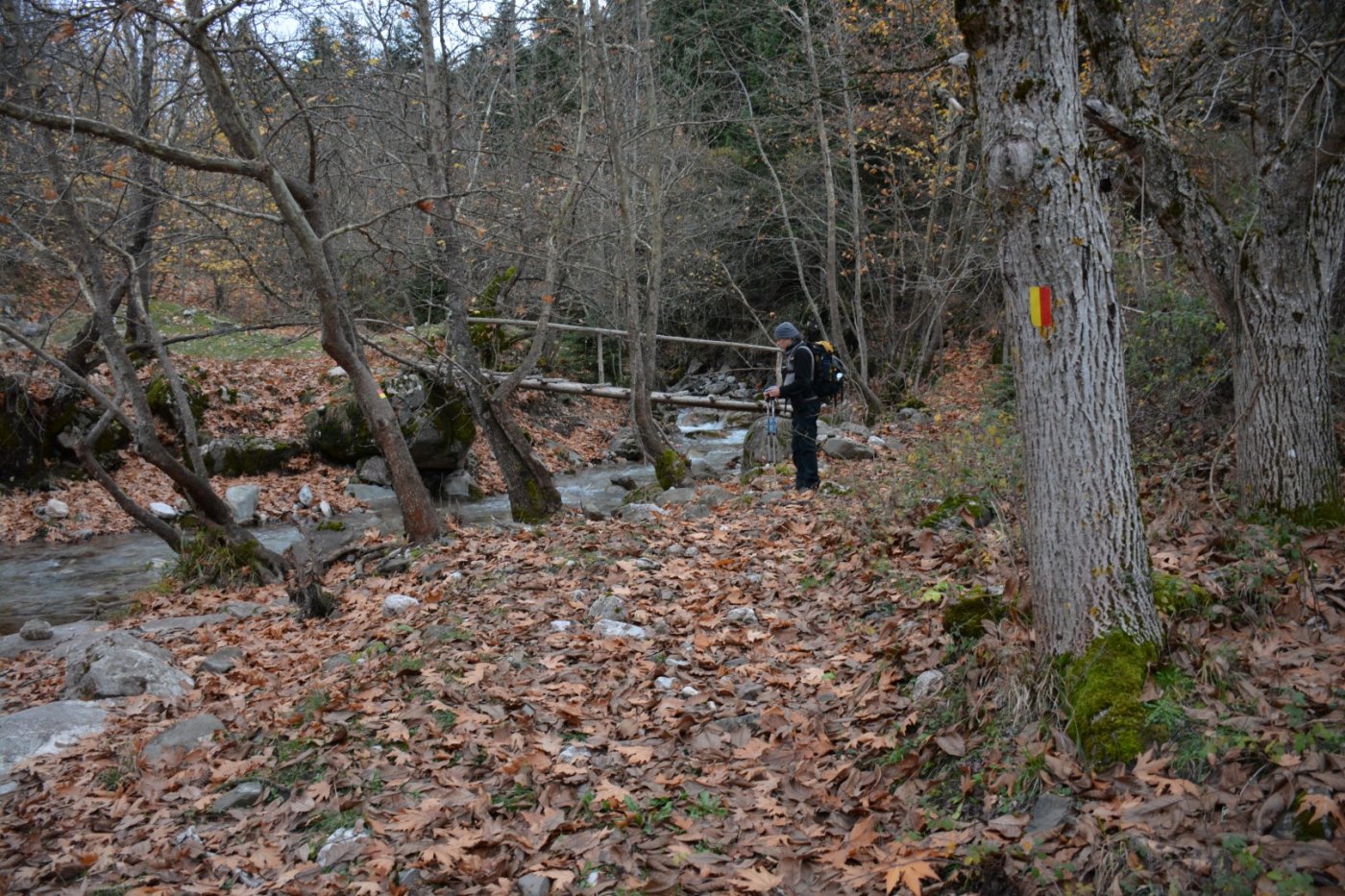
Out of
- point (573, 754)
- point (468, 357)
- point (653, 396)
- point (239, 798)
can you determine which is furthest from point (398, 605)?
point (653, 396)

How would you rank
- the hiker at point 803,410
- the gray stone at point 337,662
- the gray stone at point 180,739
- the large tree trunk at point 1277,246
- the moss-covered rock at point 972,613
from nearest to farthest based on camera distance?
the moss-covered rock at point 972,613 < the gray stone at point 180,739 < the large tree trunk at point 1277,246 < the gray stone at point 337,662 < the hiker at point 803,410

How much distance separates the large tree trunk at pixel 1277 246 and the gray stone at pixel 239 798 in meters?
→ 6.14

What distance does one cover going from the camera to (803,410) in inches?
388

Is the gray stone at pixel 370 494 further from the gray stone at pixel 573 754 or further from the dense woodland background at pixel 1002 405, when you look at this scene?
the gray stone at pixel 573 754

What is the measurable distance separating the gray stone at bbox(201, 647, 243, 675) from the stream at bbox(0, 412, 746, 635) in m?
4.06

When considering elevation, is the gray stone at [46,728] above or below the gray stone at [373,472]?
below

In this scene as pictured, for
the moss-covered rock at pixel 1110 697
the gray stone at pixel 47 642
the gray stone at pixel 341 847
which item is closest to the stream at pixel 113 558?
the gray stone at pixel 47 642

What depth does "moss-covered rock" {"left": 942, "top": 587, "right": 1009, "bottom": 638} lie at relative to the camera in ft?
15.8

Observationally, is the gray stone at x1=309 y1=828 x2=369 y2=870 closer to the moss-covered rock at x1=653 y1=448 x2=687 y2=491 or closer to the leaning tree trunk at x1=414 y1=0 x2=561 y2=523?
the leaning tree trunk at x1=414 y1=0 x2=561 y2=523

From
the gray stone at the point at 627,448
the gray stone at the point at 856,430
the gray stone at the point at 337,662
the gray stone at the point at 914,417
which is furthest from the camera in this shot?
the gray stone at the point at 627,448

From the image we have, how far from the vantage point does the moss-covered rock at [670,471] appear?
509 inches

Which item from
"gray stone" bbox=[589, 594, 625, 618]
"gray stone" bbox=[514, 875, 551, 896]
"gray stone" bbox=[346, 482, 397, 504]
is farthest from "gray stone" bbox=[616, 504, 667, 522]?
"gray stone" bbox=[346, 482, 397, 504]

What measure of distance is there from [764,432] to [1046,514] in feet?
30.6

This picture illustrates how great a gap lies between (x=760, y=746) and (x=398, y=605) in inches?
161
